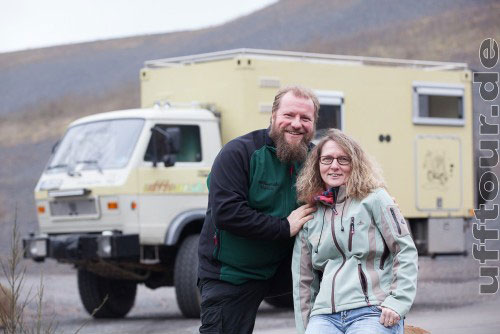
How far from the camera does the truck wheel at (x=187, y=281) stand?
14.1 m

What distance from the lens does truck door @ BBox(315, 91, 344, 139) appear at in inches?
612

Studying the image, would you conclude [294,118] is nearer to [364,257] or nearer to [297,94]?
[297,94]

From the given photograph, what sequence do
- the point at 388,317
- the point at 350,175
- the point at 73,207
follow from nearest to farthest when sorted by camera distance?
1. the point at 388,317
2. the point at 350,175
3. the point at 73,207

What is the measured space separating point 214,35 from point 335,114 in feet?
166

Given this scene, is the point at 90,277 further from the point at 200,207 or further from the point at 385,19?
the point at 385,19

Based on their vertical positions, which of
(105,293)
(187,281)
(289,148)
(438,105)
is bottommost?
(105,293)

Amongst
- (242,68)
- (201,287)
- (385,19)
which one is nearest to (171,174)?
(242,68)

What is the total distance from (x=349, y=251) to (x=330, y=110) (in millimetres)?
9771

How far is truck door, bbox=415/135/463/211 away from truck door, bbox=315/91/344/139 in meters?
1.30

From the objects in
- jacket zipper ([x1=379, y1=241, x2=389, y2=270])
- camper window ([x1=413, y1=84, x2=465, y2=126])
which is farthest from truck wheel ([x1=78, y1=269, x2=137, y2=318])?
jacket zipper ([x1=379, y1=241, x2=389, y2=270])

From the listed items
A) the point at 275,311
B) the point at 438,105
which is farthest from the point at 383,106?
the point at 275,311

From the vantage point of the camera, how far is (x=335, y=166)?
6.21 meters

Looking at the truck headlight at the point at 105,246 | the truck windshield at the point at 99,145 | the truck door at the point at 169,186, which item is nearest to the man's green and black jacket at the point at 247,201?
the truck headlight at the point at 105,246

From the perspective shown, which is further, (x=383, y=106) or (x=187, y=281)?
(x=383, y=106)
